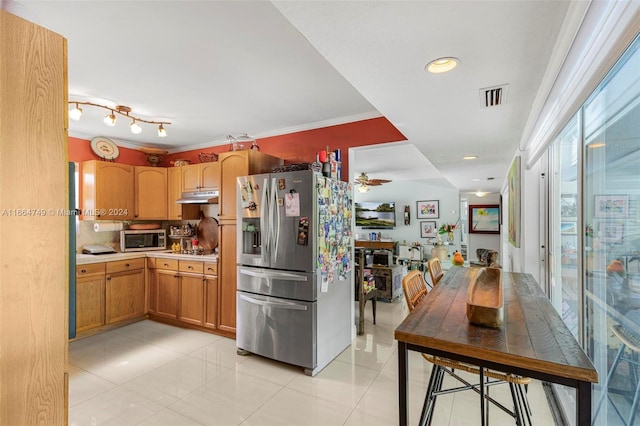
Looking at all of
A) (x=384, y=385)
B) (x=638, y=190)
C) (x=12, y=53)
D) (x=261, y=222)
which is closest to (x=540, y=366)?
(x=638, y=190)

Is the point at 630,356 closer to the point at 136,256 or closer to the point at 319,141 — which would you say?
the point at 319,141

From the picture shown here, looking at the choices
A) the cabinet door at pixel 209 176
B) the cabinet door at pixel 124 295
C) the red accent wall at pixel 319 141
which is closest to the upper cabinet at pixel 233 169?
the cabinet door at pixel 209 176

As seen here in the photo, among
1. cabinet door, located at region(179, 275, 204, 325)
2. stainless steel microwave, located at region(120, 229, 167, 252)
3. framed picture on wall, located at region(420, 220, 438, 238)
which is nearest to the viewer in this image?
cabinet door, located at region(179, 275, 204, 325)

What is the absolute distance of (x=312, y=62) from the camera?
7.22 ft

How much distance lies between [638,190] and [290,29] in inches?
71.7

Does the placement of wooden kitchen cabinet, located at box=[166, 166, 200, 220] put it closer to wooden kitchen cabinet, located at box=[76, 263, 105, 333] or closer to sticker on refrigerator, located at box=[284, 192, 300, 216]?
wooden kitchen cabinet, located at box=[76, 263, 105, 333]

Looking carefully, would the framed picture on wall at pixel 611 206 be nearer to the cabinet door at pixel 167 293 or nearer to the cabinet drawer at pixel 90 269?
the cabinet door at pixel 167 293

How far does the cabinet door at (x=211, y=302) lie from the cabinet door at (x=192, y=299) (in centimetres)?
7

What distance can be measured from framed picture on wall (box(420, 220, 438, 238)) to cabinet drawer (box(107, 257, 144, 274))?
22.3 ft

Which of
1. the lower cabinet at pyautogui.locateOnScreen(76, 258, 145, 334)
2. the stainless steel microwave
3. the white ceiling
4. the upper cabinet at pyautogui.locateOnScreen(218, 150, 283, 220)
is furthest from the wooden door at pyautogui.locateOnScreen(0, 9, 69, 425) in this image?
the stainless steel microwave

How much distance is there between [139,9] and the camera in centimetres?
166

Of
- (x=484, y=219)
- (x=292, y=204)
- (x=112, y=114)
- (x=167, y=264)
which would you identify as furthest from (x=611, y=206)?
(x=484, y=219)

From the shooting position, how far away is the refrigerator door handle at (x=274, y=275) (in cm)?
269

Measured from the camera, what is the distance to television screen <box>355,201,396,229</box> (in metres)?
8.73
